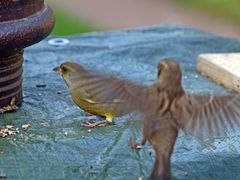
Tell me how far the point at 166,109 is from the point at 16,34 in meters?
0.80

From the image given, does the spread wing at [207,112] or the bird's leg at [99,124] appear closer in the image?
the spread wing at [207,112]

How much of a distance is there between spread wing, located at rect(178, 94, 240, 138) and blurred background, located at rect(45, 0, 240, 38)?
619 centimetres

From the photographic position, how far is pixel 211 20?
9742 mm

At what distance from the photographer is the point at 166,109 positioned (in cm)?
259

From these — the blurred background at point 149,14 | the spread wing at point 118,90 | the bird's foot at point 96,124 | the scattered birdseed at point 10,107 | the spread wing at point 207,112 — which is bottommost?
the blurred background at point 149,14

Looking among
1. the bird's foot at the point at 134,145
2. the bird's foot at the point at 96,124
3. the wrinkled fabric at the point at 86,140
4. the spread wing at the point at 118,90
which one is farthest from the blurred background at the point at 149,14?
the spread wing at the point at 118,90

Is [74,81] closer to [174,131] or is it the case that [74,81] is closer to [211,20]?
[174,131]

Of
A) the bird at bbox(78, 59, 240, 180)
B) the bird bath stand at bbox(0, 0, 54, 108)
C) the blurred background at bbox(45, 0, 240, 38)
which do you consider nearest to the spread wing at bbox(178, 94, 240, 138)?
the bird at bbox(78, 59, 240, 180)

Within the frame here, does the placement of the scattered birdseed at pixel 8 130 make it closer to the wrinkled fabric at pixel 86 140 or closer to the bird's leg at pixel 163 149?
the wrinkled fabric at pixel 86 140

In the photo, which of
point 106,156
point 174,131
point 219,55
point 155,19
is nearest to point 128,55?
point 219,55

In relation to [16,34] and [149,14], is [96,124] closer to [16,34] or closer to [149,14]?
[16,34]

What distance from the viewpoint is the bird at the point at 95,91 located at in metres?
2.60

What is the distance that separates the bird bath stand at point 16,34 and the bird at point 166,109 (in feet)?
1.94

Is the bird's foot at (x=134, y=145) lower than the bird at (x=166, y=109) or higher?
lower
